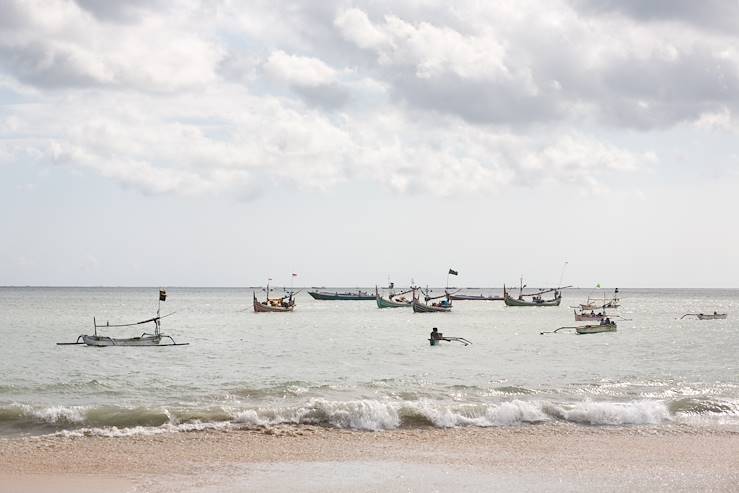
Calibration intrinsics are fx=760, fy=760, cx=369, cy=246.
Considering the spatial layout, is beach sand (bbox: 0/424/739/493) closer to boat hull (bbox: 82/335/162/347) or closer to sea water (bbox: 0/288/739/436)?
sea water (bbox: 0/288/739/436)

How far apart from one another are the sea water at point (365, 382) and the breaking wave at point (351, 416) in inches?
2.0

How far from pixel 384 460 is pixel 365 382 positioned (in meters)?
15.1

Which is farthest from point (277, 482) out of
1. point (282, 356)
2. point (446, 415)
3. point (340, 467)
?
point (282, 356)

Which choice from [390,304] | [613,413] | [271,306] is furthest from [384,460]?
[390,304]

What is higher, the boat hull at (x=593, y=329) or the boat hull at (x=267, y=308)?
the boat hull at (x=267, y=308)

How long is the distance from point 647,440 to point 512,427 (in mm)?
3730

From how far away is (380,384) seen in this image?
31.8m

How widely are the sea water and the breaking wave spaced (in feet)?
0.17

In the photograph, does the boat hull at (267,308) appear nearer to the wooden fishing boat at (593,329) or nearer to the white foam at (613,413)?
the wooden fishing boat at (593,329)

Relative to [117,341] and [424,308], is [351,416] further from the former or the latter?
[424,308]

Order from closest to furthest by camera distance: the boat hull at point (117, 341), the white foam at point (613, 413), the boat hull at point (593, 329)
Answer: the white foam at point (613, 413) < the boat hull at point (117, 341) < the boat hull at point (593, 329)

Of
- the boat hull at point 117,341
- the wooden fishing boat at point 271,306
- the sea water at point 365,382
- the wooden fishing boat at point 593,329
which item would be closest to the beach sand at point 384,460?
the sea water at point 365,382

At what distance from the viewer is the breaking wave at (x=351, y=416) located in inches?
861

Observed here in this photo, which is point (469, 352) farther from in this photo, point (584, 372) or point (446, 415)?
point (446, 415)
